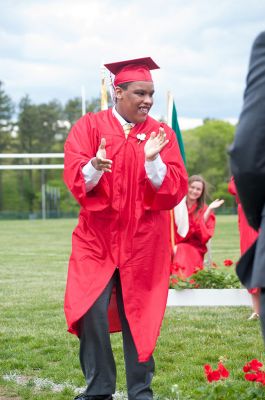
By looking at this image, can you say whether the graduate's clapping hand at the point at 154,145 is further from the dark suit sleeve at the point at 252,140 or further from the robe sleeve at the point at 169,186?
the dark suit sleeve at the point at 252,140

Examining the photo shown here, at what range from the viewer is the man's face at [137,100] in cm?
514

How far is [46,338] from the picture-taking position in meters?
8.00

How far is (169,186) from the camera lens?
16.3ft

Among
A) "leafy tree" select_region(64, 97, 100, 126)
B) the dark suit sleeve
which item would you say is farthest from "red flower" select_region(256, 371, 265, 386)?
"leafy tree" select_region(64, 97, 100, 126)

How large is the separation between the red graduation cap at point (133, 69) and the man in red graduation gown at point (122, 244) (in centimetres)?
4

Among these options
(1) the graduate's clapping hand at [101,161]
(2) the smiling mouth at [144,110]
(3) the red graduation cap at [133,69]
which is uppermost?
(3) the red graduation cap at [133,69]

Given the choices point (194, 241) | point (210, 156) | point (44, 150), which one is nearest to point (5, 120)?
point (44, 150)

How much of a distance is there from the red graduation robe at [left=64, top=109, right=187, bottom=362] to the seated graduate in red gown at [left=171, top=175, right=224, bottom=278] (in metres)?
5.31

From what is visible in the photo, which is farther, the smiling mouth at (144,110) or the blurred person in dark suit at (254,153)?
the smiling mouth at (144,110)

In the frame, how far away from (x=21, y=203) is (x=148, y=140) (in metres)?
82.1

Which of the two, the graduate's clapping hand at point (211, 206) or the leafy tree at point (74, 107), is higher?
the graduate's clapping hand at point (211, 206)

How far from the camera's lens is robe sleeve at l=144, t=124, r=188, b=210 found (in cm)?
493

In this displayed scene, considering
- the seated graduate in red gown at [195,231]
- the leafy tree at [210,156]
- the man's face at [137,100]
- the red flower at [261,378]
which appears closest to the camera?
the red flower at [261,378]

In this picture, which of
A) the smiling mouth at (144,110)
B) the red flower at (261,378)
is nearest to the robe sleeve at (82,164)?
the smiling mouth at (144,110)
